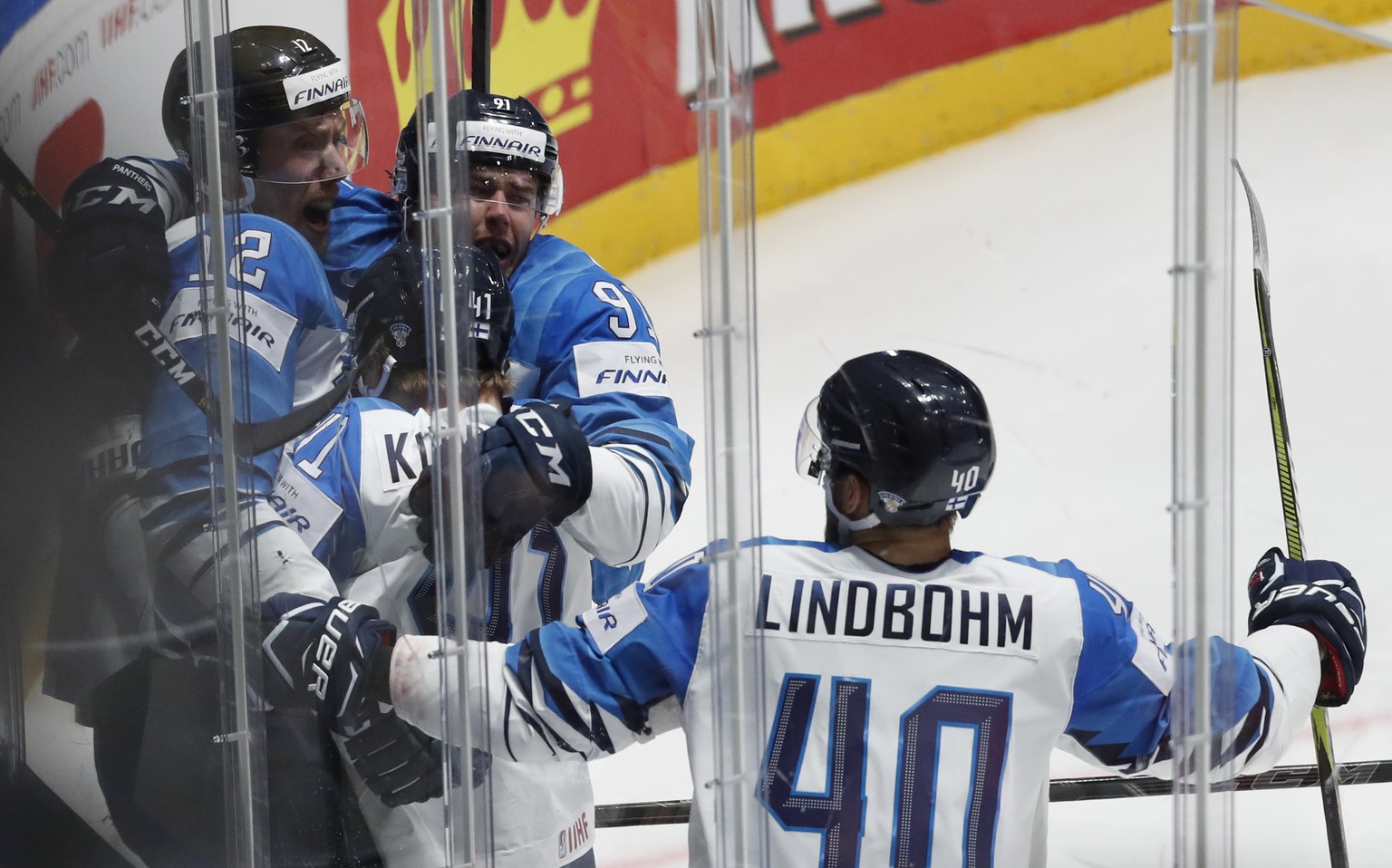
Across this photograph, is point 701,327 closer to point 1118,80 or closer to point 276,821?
point 1118,80

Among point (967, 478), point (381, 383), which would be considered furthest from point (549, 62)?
point (967, 478)

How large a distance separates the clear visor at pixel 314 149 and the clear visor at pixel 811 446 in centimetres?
54

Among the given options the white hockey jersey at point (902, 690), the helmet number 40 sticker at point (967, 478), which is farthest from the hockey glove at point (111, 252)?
the helmet number 40 sticker at point (967, 478)

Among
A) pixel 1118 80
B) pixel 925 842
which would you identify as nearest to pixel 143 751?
pixel 925 842

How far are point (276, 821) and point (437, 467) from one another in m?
0.46

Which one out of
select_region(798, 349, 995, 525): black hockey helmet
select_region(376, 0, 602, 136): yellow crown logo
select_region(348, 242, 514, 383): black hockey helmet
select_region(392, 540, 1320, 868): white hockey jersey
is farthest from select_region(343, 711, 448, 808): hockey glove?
select_region(376, 0, 602, 136): yellow crown logo

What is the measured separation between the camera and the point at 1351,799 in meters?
1.48

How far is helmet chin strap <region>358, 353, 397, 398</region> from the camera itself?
1465 millimetres

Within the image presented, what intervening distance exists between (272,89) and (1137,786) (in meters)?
1.13

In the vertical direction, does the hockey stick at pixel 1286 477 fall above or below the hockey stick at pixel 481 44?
below

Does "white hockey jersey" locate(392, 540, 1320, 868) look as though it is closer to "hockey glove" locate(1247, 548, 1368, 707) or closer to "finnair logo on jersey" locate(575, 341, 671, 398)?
"hockey glove" locate(1247, 548, 1368, 707)

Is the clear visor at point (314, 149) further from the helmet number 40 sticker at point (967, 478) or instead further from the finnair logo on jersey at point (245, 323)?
the helmet number 40 sticker at point (967, 478)

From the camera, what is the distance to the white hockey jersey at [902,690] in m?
1.35

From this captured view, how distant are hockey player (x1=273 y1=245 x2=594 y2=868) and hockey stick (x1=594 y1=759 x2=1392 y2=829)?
0.47 feet
